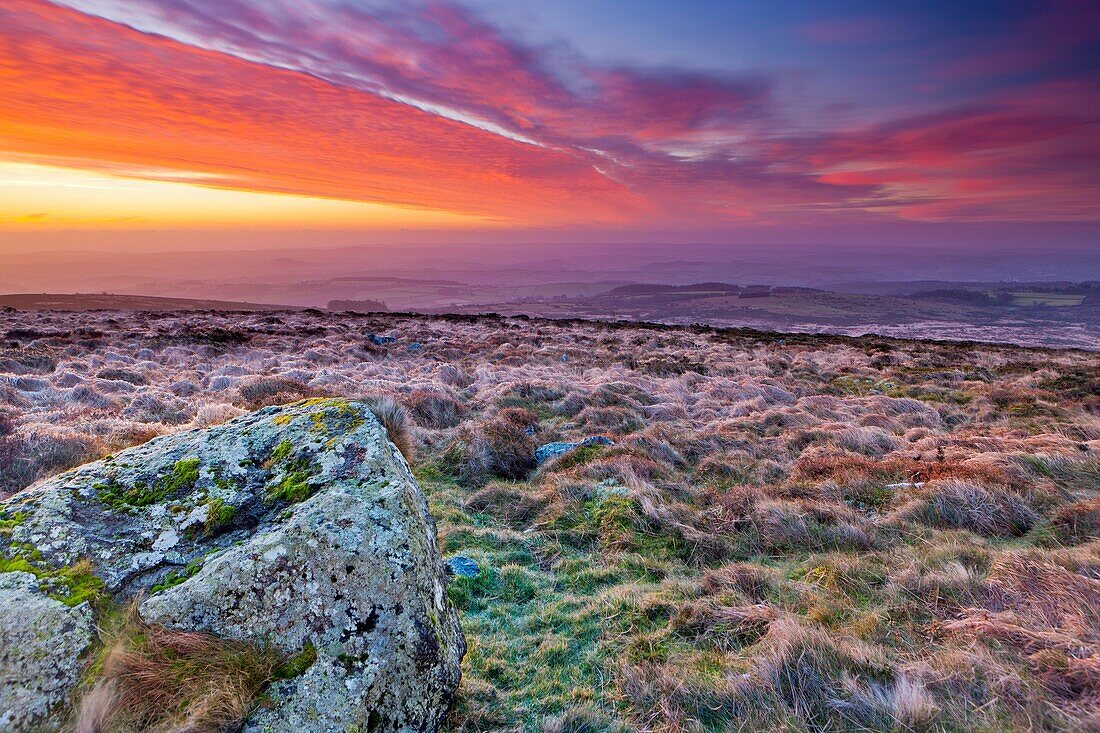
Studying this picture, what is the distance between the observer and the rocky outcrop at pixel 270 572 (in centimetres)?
260

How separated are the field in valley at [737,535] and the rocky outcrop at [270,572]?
781 millimetres

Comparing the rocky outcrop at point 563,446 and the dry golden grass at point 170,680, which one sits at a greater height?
the dry golden grass at point 170,680

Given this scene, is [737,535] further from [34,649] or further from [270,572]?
[34,649]

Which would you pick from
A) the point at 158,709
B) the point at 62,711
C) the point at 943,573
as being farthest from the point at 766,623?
the point at 62,711

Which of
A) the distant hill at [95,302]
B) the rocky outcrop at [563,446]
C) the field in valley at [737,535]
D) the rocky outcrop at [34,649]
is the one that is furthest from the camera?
the distant hill at [95,302]

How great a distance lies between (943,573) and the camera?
4367 millimetres

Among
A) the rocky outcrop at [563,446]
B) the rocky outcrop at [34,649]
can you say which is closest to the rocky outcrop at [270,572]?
the rocky outcrop at [34,649]

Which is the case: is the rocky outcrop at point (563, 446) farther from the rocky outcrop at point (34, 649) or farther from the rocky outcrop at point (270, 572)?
the rocky outcrop at point (34, 649)

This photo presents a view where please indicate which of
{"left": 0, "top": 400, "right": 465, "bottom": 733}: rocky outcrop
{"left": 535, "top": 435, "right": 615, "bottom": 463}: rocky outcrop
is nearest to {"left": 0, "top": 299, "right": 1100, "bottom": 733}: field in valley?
{"left": 535, "top": 435, "right": 615, "bottom": 463}: rocky outcrop

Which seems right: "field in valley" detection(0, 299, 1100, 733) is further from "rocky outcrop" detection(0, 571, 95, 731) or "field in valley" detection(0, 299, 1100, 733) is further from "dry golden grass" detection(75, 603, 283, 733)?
"rocky outcrop" detection(0, 571, 95, 731)

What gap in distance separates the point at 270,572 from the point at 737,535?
479cm

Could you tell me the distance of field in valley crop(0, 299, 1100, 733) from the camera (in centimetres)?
323

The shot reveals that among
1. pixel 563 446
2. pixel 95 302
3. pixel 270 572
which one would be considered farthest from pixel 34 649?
pixel 95 302

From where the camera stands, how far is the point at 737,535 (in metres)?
5.79
